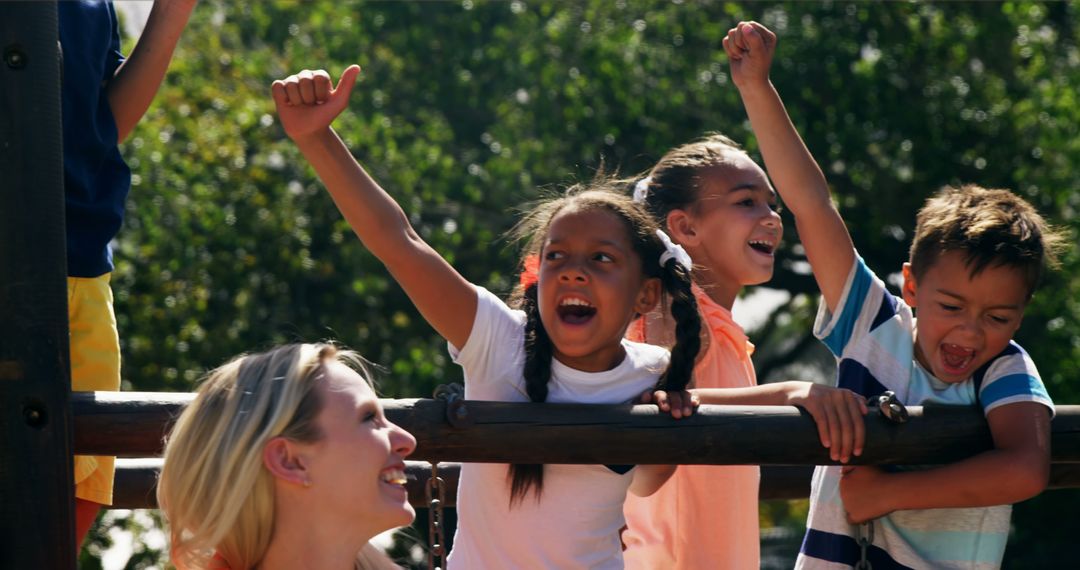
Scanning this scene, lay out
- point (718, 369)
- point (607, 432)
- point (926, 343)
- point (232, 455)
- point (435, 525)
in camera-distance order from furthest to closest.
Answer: point (718, 369), point (926, 343), point (607, 432), point (435, 525), point (232, 455)

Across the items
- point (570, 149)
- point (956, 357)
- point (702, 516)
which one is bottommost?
point (702, 516)

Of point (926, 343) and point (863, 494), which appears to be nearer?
point (863, 494)

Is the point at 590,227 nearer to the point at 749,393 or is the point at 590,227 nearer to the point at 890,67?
the point at 749,393

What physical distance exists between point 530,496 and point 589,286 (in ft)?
1.44

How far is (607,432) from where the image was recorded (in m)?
2.77

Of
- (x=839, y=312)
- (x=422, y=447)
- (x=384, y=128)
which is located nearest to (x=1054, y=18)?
(x=384, y=128)

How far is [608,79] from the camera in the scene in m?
12.0

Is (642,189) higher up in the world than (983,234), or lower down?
higher up

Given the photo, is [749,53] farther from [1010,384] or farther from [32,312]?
[32,312]

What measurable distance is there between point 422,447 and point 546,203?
32.7 inches

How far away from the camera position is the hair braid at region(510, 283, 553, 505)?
2.97 meters

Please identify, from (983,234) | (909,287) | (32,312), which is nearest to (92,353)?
(32,312)

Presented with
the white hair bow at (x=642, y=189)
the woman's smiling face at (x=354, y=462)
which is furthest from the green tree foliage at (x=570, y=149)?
the woman's smiling face at (x=354, y=462)

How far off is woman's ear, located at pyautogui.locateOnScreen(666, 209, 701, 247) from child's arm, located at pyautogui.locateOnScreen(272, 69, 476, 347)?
97cm
